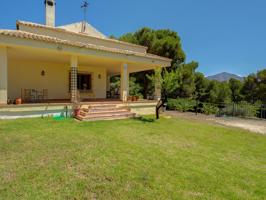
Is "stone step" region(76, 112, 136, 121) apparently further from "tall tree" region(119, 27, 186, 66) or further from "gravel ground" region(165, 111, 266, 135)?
"tall tree" region(119, 27, 186, 66)

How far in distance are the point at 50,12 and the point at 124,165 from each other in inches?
590

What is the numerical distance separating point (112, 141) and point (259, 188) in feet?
12.8

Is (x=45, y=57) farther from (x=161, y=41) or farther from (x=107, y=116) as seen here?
(x=161, y=41)

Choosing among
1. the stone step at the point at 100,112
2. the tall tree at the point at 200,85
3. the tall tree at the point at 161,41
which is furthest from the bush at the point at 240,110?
the tall tree at the point at 200,85

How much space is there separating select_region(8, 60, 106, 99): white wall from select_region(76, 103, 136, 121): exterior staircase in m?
4.60

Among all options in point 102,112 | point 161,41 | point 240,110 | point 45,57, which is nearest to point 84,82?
point 45,57

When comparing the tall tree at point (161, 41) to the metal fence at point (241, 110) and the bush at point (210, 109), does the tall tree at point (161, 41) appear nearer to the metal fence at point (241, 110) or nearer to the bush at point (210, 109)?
the bush at point (210, 109)

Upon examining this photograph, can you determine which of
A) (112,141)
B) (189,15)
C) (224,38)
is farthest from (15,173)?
(224,38)

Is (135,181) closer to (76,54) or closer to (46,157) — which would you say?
(46,157)

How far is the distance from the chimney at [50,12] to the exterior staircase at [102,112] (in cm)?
888

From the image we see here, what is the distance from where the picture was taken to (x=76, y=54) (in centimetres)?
989

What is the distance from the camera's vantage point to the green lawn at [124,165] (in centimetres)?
307

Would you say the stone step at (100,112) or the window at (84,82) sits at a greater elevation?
the window at (84,82)

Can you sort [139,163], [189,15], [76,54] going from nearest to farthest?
[139,163] < [76,54] < [189,15]
